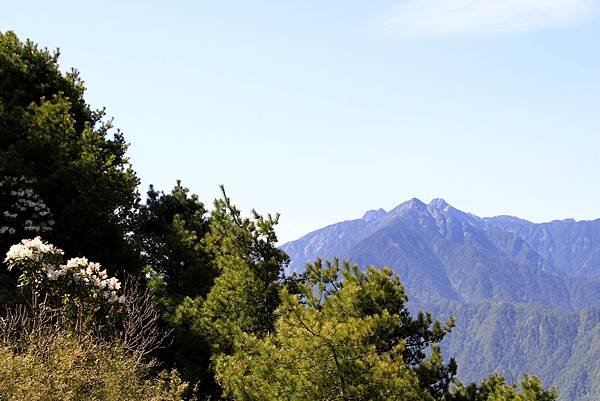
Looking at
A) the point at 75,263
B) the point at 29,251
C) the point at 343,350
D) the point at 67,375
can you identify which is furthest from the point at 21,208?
the point at 343,350

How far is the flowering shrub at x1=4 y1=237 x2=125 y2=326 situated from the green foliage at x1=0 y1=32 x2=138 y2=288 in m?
6.82

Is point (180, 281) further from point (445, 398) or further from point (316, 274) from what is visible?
point (445, 398)

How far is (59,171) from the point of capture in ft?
67.5

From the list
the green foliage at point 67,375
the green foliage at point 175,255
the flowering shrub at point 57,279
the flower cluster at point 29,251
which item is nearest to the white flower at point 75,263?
the flowering shrub at point 57,279

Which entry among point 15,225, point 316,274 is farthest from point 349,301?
point 15,225

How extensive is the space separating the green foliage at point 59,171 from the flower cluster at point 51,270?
6809mm

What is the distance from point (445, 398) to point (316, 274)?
4.07 metres

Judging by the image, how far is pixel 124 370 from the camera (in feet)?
34.9

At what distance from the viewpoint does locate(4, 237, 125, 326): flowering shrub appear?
525 inches

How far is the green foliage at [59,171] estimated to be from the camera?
20.4m

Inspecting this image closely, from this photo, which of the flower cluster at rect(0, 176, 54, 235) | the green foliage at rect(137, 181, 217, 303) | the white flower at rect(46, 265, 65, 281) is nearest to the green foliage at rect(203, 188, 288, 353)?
the white flower at rect(46, 265, 65, 281)

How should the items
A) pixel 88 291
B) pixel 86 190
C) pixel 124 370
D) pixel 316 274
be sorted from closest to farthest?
pixel 124 370
pixel 88 291
pixel 316 274
pixel 86 190

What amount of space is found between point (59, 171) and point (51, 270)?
25.8 ft

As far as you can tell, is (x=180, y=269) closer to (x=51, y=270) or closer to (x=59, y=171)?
(x=59, y=171)
